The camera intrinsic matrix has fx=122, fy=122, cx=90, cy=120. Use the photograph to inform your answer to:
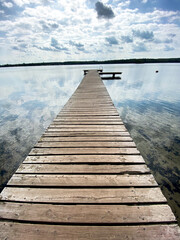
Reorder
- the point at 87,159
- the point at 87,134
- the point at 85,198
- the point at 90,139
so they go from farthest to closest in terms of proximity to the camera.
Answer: the point at 87,134 → the point at 90,139 → the point at 87,159 → the point at 85,198

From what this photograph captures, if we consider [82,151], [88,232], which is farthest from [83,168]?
[88,232]

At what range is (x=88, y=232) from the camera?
1.22 m

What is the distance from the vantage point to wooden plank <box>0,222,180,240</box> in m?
1.19

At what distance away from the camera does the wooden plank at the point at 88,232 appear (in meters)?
1.19

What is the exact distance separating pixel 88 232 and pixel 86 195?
38 centimetres

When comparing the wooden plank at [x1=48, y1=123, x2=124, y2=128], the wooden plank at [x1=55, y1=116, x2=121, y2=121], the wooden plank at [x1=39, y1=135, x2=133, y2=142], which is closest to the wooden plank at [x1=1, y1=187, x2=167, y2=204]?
the wooden plank at [x1=39, y1=135, x2=133, y2=142]

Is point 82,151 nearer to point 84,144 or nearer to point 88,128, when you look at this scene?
point 84,144

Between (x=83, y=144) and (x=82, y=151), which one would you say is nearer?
(x=82, y=151)

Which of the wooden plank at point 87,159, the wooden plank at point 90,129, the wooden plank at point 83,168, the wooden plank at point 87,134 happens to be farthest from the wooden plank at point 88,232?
the wooden plank at point 90,129

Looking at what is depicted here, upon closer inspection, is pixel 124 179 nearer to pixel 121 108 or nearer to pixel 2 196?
pixel 2 196

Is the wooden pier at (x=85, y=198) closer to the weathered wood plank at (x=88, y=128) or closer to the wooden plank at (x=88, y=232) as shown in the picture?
the wooden plank at (x=88, y=232)

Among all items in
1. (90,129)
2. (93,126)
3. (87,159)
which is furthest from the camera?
Answer: (93,126)

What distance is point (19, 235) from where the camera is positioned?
47.4 inches

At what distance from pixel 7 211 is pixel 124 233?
1296 millimetres
